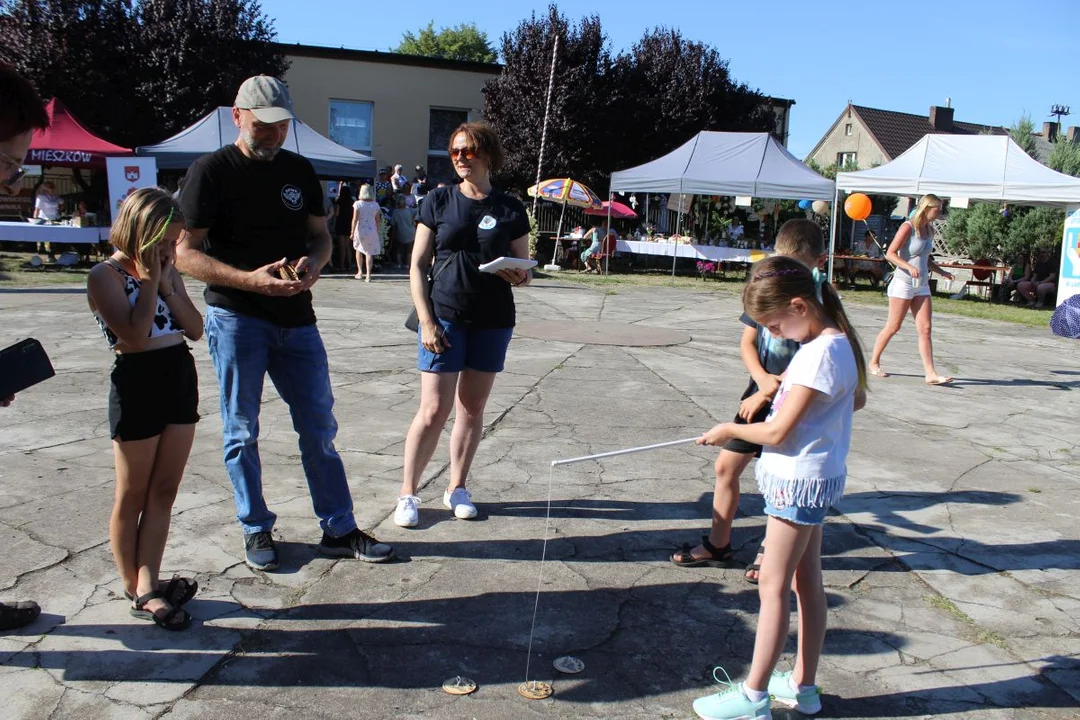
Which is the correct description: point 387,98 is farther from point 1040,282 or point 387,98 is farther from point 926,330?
point 926,330

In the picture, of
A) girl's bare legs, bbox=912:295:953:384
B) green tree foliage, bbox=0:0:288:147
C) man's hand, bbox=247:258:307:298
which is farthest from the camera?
green tree foliage, bbox=0:0:288:147

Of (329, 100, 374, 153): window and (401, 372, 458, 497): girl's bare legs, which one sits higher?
(329, 100, 374, 153): window

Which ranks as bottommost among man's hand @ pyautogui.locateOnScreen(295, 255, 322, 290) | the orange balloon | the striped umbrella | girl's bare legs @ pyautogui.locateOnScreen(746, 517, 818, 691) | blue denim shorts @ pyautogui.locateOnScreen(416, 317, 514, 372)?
girl's bare legs @ pyautogui.locateOnScreen(746, 517, 818, 691)

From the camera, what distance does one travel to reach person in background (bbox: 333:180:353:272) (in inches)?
692

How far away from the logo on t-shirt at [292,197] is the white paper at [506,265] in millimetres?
805

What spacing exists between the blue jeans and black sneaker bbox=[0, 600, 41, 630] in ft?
Result: 2.57

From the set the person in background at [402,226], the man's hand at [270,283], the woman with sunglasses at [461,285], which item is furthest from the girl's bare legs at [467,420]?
the person in background at [402,226]

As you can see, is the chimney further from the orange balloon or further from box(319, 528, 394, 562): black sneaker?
box(319, 528, 394, 562): black sneaker

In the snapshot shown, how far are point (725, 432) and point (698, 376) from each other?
5.22 metres

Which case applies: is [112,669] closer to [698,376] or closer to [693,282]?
[698,376]

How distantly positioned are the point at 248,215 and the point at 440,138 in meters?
23.8

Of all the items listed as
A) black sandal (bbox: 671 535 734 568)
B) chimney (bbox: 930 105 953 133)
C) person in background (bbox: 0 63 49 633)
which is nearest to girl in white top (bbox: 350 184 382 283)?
black sandal (bbox: 671 535 734 568)

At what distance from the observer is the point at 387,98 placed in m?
25.3

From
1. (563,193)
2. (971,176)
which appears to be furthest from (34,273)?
(971,176)
